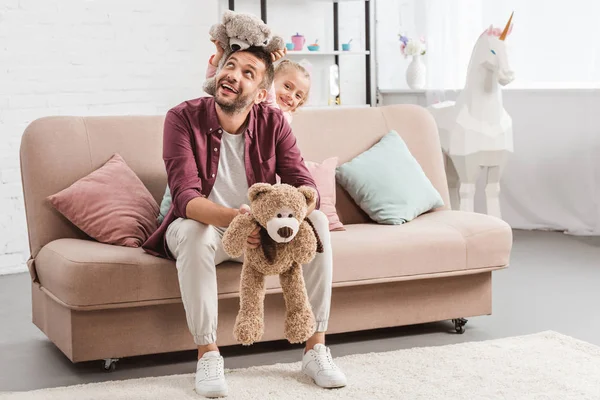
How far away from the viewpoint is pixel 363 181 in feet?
10.8

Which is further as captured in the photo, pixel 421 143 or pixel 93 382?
pixel 421 143

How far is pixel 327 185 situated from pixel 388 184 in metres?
0.25

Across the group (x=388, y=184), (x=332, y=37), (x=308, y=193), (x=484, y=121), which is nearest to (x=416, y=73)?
(x=332, y=37)

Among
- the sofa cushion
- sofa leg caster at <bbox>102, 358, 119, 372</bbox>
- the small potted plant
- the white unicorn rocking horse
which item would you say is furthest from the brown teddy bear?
the small potted plant

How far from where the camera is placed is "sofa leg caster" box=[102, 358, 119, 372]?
2.68 metres

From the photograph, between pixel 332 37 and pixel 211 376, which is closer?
pixel 211 376

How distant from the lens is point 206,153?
2.67 meters

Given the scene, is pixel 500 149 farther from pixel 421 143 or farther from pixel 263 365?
pixel 263 365

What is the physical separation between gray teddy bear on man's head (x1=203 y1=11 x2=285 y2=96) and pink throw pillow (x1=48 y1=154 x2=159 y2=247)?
0.51m

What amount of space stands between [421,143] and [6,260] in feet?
7.82

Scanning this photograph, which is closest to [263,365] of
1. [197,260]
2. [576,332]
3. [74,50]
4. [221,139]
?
[197,260]

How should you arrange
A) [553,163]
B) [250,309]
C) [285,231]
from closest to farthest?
1. [285,231]
2. [250,309]
3. [553,163]

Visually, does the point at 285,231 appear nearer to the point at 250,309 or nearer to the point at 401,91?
the point at 250,309

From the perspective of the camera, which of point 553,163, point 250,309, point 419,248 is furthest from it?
point 553,163
